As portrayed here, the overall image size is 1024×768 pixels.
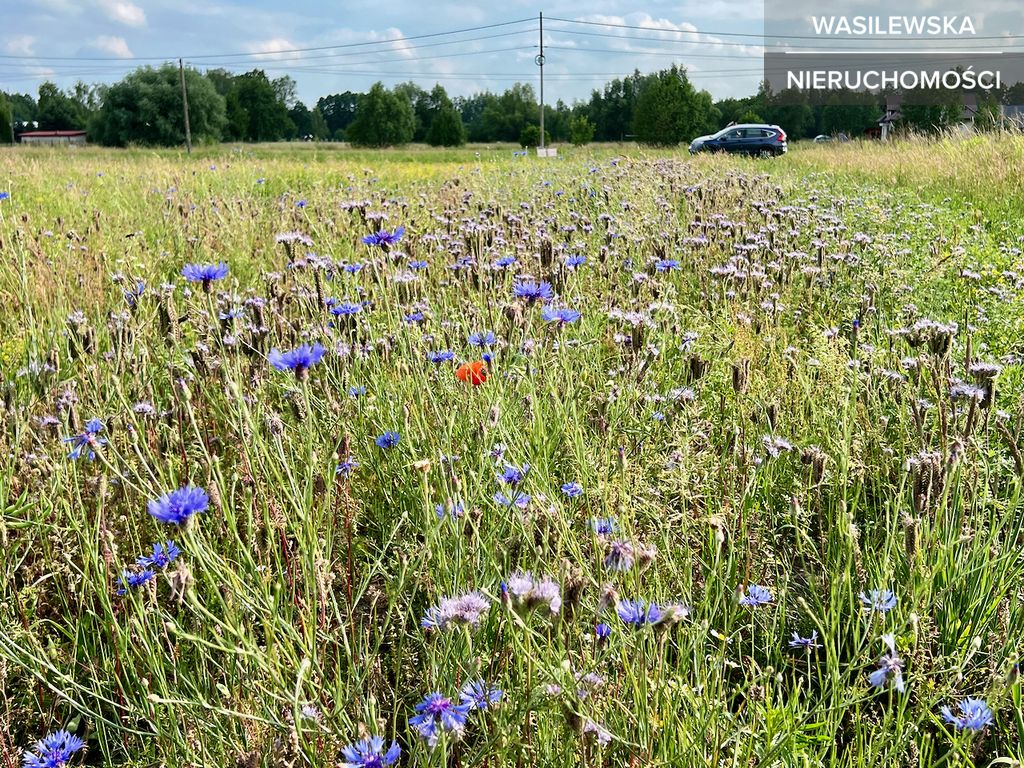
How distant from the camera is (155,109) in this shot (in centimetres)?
5012

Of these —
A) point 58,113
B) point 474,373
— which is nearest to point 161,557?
point 474,373

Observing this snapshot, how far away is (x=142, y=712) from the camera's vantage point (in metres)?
1.16

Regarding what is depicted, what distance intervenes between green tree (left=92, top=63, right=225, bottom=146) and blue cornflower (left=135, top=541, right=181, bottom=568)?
177 ft

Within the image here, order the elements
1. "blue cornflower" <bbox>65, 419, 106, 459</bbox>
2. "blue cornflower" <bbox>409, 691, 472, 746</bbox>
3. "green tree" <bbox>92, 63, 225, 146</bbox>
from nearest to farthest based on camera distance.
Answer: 1. "blue cornflower" <bbox>409, 691, 472, 746</bbox>
2. "blue cornflower" <bbox>65, 419, 106, 459</bbox>
3. "green tree" <bbox>92, 63, 225, 146</bbox>

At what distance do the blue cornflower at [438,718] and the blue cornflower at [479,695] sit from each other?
9cm

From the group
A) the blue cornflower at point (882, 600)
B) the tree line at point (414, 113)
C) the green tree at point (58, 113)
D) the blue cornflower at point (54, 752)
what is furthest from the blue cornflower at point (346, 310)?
the green tree at point (58, 113)

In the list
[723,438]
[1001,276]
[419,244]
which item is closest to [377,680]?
[723,438]

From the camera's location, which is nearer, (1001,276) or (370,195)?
(1001,276)

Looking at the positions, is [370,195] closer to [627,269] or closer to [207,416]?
[627,269]

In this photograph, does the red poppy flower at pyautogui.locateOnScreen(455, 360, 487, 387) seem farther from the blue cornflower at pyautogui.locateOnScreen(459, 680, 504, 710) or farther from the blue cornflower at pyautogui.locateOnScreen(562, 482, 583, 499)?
the blue cornflower at pyautogui.locateOnScreen(459, 680, 504, 710)

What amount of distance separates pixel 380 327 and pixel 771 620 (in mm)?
1669

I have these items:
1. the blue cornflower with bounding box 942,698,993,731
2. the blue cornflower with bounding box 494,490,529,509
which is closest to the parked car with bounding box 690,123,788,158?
the blue cornflower with bounding box 494,490,529,509

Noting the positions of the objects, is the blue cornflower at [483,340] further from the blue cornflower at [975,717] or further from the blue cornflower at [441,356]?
the blue cornflower at [975,717]

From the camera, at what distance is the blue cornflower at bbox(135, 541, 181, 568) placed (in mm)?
1408
